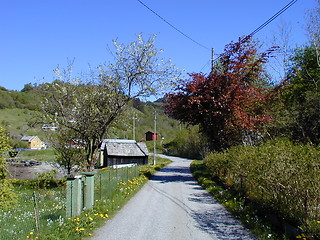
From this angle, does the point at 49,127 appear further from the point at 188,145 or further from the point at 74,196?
the point at 188,145

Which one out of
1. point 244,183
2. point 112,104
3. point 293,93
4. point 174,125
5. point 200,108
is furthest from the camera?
point 174,125

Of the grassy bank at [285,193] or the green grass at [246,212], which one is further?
the green grass at [246,212]

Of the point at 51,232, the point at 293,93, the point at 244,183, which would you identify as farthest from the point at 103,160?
the point at 51,232

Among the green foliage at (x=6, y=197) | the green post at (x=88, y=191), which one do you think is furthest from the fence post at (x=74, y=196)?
the green foliage at (x=6, y=197)

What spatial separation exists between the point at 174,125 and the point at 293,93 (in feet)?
261

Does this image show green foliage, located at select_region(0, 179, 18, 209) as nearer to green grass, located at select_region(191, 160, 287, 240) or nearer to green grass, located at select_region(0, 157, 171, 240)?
green grass, located at select_region(0, 157, 171, 240)

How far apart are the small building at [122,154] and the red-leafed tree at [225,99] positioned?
914 inches

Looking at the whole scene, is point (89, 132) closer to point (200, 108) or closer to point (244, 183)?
point (200, 108)

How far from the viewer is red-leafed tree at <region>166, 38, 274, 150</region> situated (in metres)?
18.0

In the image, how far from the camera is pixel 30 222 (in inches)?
268

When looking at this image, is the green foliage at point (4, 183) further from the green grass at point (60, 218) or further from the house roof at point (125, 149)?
the house roof at point (125, 149)

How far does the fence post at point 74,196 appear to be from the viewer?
815 centimetres

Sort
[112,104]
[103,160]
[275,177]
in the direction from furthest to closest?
[103,160], [112,104], [275,177]

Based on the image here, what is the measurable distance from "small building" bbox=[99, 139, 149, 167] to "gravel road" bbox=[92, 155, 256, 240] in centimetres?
2978
